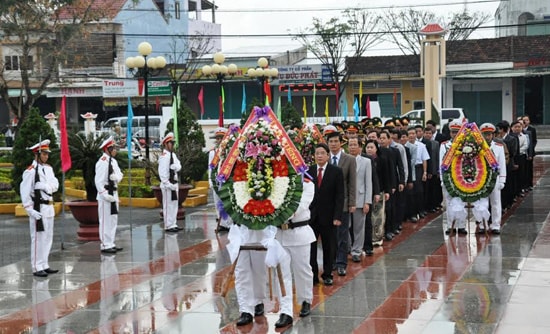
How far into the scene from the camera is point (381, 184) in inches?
514

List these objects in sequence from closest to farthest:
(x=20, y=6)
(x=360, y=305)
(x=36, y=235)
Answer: (x=360, y=305) → (x=36, y=235) → (x=20, y=6)

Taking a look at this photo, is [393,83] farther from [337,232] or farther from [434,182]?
[337,232]

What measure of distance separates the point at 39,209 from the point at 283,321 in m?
4.95

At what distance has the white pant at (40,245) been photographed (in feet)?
38.6

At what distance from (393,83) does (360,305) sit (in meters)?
39.5

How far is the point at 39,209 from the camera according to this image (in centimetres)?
1182

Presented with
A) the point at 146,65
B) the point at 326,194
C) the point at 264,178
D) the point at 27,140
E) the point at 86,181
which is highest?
the point at 146,65

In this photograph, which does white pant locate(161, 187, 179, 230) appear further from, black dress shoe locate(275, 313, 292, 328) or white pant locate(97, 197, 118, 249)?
black dress shoe locate(275, 313, 292, 328)

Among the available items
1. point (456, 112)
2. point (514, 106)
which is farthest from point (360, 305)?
point (514, 106)

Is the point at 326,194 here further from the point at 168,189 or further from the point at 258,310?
the point at 168,189

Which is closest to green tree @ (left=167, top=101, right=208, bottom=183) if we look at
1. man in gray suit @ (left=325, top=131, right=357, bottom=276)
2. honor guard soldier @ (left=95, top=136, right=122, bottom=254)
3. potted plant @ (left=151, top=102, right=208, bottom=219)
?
potted plant @ (left=151, top=102, right=208, bottom=219)

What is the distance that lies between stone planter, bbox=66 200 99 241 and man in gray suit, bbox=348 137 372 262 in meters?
5.21

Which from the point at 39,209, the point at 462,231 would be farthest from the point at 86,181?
the point at 462,231

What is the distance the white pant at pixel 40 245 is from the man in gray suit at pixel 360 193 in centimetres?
431
